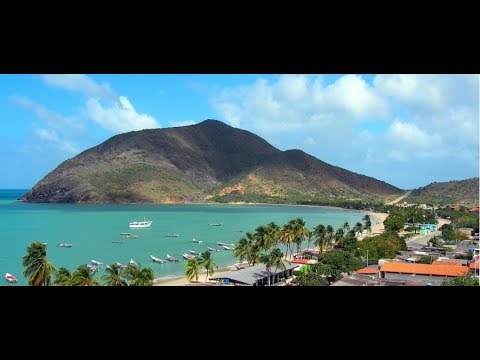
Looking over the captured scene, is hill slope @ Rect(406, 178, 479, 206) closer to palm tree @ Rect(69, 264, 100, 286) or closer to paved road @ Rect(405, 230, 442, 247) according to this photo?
Answer: paved road @ Rect(405, 230, 442, 247)

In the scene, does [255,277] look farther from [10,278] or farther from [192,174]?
[192,174]

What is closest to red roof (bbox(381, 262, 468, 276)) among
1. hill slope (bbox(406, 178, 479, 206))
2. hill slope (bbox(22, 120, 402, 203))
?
hill slope (bbox(406, 178, 479, 206))

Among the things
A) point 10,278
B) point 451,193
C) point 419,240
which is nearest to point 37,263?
point 10,278

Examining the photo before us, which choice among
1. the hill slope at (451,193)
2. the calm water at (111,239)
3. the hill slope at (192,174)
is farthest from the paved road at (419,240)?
the hill slope at (192,174)

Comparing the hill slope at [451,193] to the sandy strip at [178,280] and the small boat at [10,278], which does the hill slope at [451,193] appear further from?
the small boat at [10,278]
